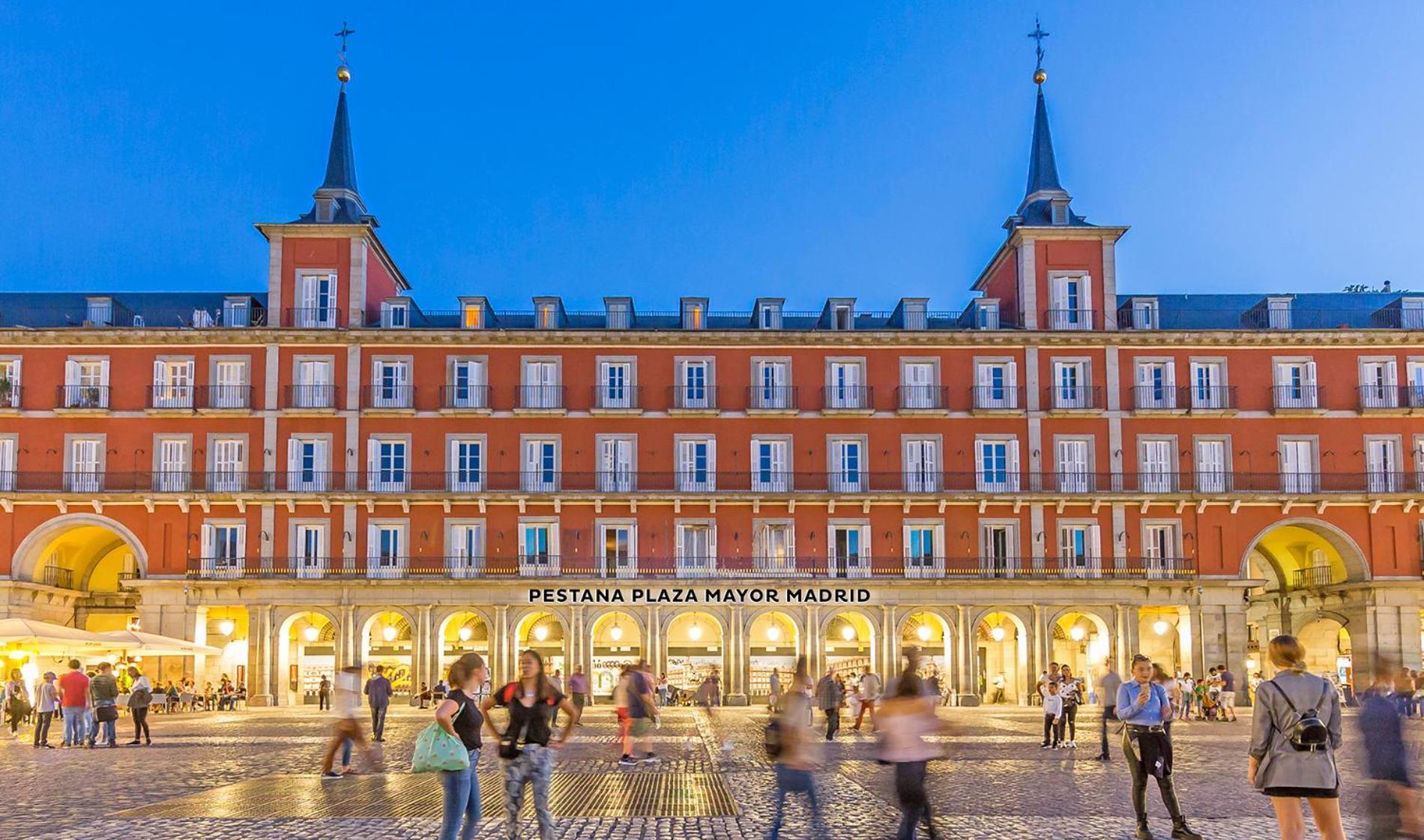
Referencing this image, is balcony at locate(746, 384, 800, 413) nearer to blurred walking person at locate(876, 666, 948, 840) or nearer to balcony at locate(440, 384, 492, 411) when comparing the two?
balcony at locate(440, 384, 492, 411)

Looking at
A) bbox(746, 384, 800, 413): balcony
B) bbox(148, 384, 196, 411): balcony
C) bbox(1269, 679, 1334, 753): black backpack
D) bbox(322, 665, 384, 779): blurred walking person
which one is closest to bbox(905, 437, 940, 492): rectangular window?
bbox(746, 384, 800, 413): balcony

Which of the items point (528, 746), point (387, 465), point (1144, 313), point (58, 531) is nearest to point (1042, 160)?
point (1144, 313)

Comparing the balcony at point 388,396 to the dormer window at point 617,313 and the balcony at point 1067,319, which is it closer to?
the dormer window at point 617,313

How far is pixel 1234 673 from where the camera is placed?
4875 cm

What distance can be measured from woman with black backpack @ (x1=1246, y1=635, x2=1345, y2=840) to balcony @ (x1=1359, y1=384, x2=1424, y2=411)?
44.8m

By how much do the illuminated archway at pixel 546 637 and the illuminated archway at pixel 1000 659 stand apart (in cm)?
1414

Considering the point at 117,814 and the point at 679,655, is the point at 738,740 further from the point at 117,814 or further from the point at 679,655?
the point at 679,655

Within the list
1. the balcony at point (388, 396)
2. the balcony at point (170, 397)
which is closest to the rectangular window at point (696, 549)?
the balcony at point (388, 396)

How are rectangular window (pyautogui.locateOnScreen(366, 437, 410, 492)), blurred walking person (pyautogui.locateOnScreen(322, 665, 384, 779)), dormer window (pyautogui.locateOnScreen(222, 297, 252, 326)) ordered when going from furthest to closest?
dormer window (pyautogui.locateOnScreen(222, 297, 252, 326))
rectangular window (pyautogui.locateOnScreen(366, 437, 410, 492))
blurred walking person (pyautogui.locateOnScreen(322, 665, 384, 779))

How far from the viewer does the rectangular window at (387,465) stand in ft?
164

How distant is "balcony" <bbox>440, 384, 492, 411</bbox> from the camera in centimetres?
5047

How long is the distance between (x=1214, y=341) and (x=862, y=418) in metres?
12.5

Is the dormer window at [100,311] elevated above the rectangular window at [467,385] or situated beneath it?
elevated above

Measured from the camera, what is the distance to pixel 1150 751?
45.1ft
